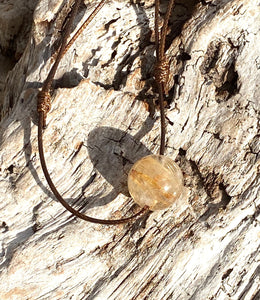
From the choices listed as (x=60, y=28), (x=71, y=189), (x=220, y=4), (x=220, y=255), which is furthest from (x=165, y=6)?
(x=220, y=255)

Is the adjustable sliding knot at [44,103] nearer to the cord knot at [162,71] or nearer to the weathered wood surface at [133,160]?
the weathered wood surface at [133,160]

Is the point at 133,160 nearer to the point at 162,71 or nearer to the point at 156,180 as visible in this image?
the point at 156,180

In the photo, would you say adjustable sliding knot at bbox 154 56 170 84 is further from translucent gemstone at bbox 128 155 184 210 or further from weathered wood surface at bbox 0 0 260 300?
translucent gemstone at bbox 128 155 184 210

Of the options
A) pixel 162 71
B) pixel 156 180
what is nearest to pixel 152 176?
pixel 156 180

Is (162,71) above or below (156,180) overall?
above

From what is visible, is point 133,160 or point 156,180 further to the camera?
point 133,160

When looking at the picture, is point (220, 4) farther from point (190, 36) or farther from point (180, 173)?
point (180, 173)

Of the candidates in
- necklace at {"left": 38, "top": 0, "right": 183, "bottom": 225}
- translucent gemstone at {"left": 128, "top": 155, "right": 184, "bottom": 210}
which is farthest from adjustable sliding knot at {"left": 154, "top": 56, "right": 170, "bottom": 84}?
translucent gemstone at {"left": 128, "top": 155, "right": 184, "bottom": 210}
